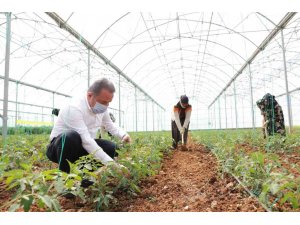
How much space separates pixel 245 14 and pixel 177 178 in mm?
8383

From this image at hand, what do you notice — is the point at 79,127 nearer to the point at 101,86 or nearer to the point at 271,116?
the point at 101,86

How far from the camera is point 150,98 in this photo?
25.8 meters

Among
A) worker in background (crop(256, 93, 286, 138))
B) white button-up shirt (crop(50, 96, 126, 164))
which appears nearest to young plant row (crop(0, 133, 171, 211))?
white button-up shirt (crop(50, 96, 126, 164))

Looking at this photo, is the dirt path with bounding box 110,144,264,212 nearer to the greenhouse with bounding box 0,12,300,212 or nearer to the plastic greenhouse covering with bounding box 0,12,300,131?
the greenhouse with bounding box 0,12,300,212

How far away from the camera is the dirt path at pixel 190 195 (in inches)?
77.4

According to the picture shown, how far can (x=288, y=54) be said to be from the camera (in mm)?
13320

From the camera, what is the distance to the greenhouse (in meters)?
1.93

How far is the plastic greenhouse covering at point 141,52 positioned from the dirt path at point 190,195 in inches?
73.2

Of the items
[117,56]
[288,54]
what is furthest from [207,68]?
[117,56]

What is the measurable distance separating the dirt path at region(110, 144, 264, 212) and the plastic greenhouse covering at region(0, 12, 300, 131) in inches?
73.2

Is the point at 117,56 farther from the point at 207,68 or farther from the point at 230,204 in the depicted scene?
the point at 230,204

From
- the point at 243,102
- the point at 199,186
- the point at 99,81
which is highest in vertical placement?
the point at 243,102

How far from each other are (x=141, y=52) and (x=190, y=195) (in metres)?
11.4

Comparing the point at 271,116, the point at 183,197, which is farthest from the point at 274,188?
the point at 271,116
